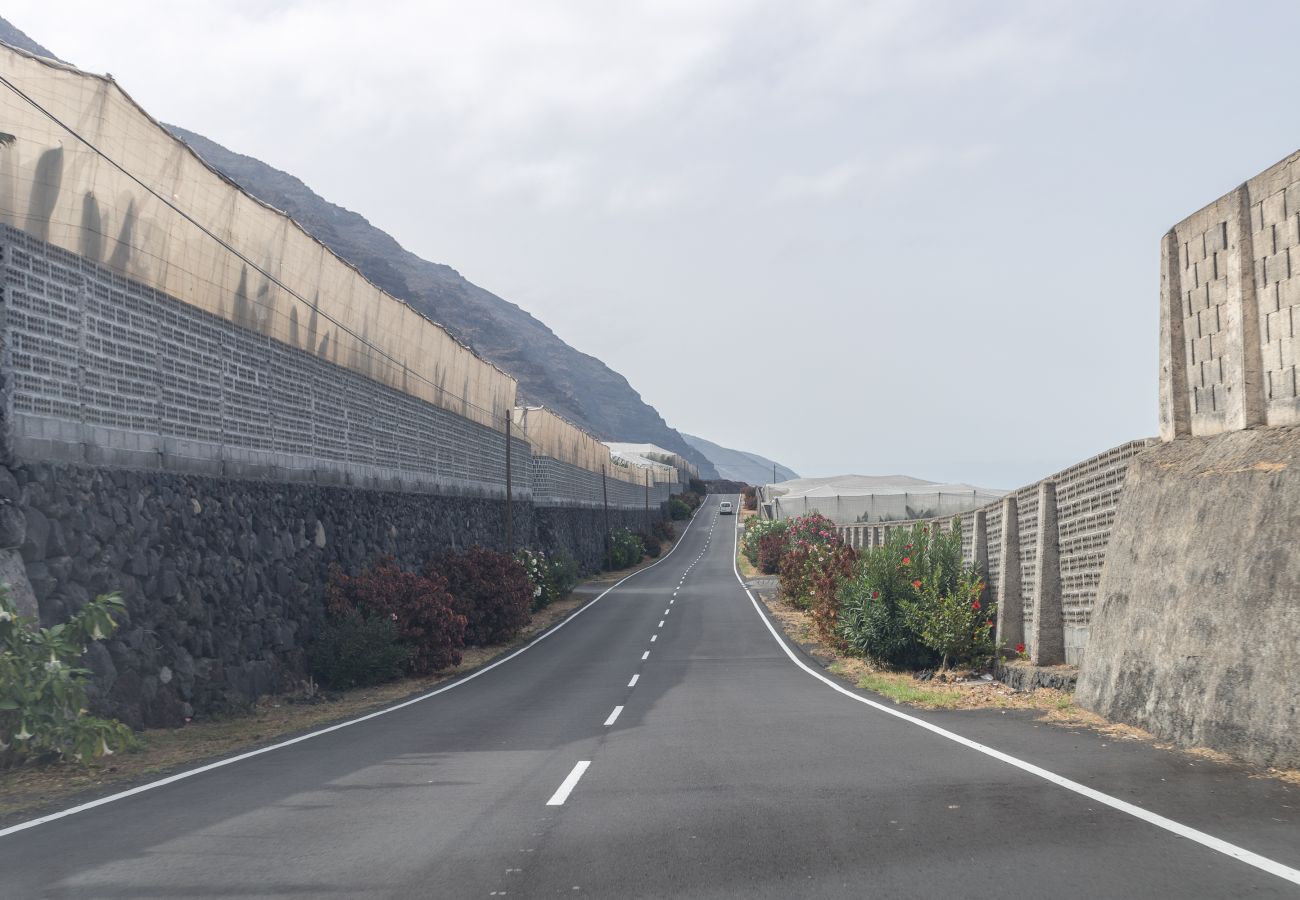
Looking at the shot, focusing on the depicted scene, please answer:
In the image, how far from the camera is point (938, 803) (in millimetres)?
7910

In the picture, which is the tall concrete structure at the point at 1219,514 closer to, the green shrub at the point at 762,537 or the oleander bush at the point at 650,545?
A: the green shrub at the point at 762,537

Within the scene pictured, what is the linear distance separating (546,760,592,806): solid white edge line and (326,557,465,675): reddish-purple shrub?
11086 mm

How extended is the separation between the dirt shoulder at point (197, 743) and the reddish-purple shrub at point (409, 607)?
1.71 ft

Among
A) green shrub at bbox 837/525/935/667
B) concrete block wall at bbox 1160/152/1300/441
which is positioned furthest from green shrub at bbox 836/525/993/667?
concrete block wall at bbox 1160/152/1300/441

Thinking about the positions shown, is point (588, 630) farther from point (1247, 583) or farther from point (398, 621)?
point (1247, 583)

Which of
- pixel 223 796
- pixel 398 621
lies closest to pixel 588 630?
pixel 398 621

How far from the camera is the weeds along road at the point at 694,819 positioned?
6.03 meters

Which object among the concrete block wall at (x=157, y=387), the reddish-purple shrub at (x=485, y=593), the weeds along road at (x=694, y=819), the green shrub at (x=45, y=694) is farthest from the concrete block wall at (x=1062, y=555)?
the reddish-purple shrub at (x=485, y=593)

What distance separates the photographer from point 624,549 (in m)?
69.4

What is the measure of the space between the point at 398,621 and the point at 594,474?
158 feet

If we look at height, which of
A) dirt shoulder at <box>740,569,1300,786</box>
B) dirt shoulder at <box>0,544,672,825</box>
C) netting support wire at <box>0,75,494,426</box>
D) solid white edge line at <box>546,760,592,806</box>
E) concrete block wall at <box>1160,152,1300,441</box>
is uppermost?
netting support wire at <box>0,75,494,426</box>

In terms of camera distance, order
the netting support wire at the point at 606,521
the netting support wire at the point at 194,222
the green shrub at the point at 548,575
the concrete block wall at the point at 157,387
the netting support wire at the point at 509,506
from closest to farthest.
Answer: the concrete block wall at the point at 157,387
the netting support wire at the point at 194,222
the green shrub at the point at 548,575
the netting support wire at the point at 509,506
the netting support wire at the point at 606,521

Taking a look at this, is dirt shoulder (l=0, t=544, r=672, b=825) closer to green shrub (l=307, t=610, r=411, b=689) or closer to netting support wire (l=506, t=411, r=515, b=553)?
green shrub (l=307, t=610, r=411, b=689)

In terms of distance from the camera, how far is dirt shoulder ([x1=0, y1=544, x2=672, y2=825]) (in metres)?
9.69
